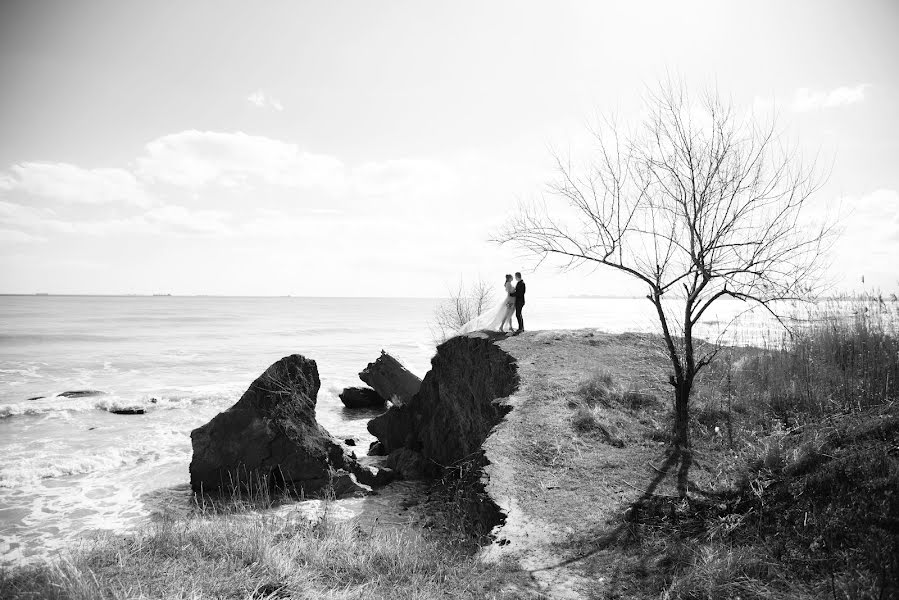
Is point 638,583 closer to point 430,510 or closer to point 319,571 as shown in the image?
point 319,571

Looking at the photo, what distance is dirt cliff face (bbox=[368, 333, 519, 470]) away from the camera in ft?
39.5

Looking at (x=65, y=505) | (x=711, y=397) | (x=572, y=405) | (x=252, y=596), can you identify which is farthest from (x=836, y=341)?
(x=65, y=505)

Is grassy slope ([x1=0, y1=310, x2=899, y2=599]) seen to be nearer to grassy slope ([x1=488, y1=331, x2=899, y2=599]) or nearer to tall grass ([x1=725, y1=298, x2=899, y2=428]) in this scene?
grassy slope ([x1=488, y1=331, x2=899, y2=599])

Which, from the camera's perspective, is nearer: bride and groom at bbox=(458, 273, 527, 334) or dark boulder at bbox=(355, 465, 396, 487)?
dark boulder at bbox=(355, 465, 396, 487)

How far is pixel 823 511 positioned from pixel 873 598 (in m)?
1.19

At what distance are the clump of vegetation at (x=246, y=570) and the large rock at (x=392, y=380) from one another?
39.5ft

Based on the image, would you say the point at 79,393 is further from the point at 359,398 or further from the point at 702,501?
the point at 702,501

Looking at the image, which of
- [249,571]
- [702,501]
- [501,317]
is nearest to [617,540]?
[702,501]

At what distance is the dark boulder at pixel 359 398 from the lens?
2191 cm

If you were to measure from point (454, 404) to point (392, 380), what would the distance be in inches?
196

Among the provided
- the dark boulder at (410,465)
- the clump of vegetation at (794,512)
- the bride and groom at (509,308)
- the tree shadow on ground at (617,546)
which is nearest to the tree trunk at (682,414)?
the clump of vegetation at (794,512)

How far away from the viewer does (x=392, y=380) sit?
1778 cm

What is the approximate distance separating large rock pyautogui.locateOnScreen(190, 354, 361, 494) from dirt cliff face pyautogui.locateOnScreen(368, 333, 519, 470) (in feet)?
9.33

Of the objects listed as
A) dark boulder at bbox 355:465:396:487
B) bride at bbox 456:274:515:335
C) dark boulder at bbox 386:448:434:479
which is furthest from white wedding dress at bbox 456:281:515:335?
dark boulder at bbox 355:465:396:487
